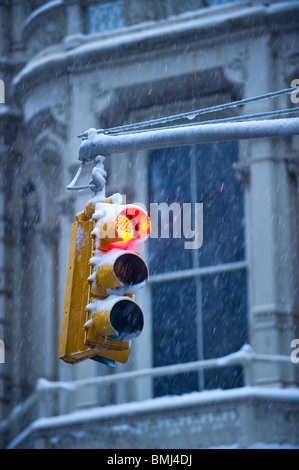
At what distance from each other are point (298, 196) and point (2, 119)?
558cm

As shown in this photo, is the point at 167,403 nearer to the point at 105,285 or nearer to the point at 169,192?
the point at 169,192

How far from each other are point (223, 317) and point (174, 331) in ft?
2.58

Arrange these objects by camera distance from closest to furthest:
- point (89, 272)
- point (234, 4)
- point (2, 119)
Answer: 1. point (89, 272)
2. point (234, 4)
3. point (2, 119)

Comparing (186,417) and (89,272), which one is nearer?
(89,272)

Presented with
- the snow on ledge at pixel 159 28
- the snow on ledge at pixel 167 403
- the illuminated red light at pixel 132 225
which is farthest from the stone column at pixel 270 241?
the illuminated red light at pixel 132 225

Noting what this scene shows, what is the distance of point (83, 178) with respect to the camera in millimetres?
17938

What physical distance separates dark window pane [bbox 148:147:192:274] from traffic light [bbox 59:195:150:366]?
28.0ft

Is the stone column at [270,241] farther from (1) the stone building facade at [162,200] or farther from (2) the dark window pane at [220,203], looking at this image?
(2) the dark window pane at [220,203]

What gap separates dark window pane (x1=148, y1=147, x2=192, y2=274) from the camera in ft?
58.3

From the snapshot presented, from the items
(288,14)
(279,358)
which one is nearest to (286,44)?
(288,14)

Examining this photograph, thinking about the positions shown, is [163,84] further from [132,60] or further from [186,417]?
[186,417]

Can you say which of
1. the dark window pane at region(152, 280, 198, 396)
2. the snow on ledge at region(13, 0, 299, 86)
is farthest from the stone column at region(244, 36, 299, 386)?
the dark window pane at region(152, 280, 198, 396)

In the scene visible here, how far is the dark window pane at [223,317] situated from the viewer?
16.8 m

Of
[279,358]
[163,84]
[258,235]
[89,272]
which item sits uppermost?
[163,84]
